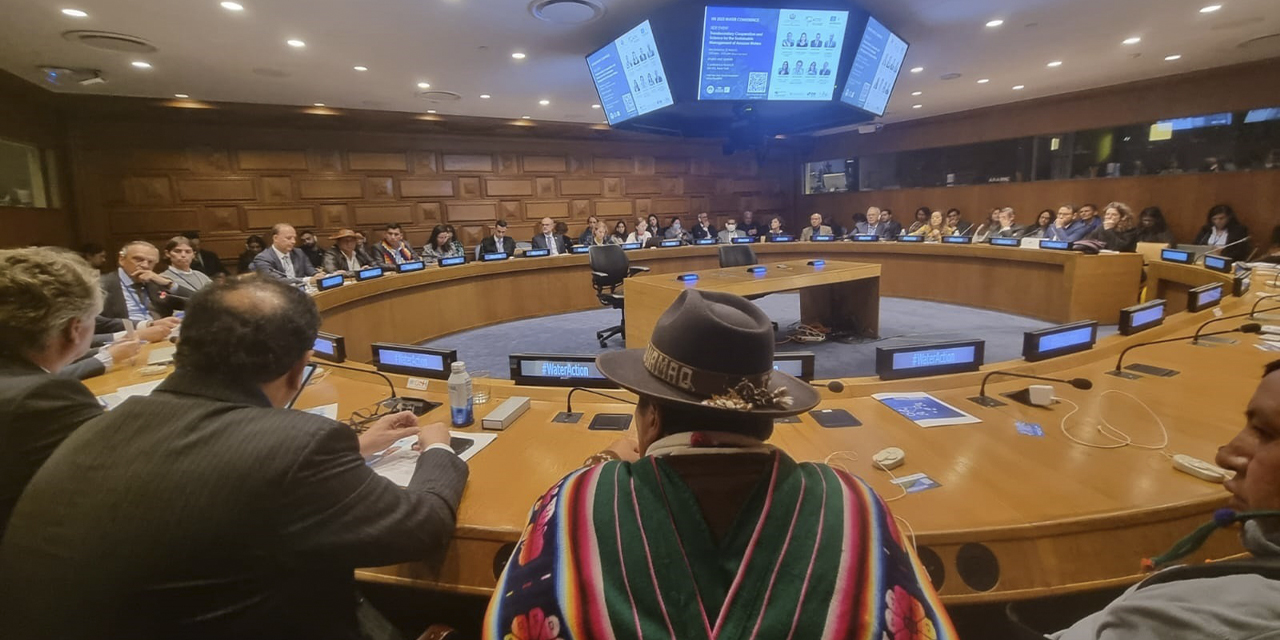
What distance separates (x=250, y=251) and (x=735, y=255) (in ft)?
19.7

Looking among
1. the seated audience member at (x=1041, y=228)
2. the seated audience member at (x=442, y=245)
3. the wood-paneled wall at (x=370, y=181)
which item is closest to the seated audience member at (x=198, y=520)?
the seated audience member at (x=442, y=245)

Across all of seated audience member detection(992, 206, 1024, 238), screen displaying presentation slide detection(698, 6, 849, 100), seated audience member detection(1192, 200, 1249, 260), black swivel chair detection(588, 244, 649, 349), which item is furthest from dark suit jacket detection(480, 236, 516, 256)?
seated audience member detection(1192, 200, 1249, 260)

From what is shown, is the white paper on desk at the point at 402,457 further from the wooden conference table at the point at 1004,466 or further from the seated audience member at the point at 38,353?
the seated audience member at the point at 38,353

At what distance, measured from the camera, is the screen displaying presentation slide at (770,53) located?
4.10 meters

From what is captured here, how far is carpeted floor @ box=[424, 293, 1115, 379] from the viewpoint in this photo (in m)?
4.31

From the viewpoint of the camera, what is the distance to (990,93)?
23.9 ft

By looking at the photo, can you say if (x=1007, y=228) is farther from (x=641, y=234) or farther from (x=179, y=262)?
(x=179, y=262)

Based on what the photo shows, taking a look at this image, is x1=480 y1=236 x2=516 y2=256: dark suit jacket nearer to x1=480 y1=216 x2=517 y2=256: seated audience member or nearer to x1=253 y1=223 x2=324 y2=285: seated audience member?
x1=480 y1=216 x2=517 y2=256: seated audience member

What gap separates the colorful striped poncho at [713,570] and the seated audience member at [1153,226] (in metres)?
8.46

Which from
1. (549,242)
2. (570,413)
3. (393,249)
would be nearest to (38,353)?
(570,413)

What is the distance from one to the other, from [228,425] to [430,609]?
Result: 0.89 meters

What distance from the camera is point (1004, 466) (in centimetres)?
127

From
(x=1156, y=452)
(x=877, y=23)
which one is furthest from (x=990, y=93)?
(x=1156, y=452)

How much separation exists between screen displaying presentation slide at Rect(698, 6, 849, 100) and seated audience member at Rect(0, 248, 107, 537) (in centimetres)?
392
